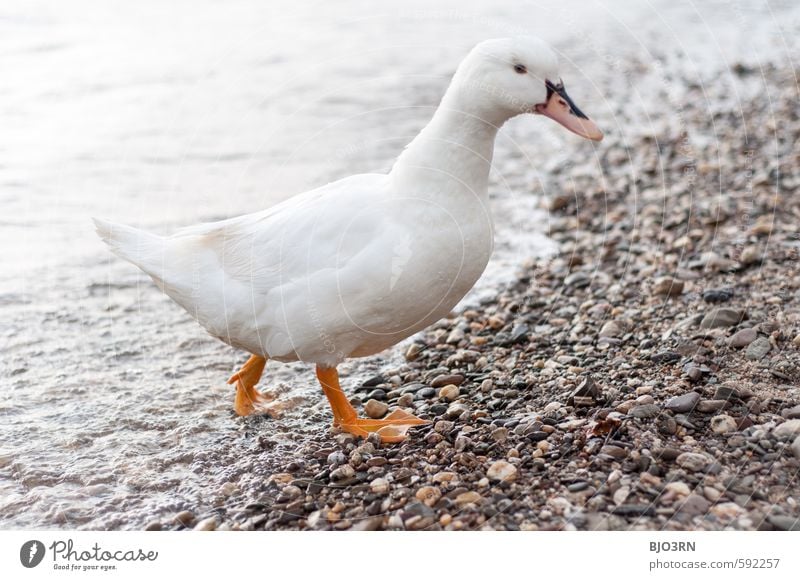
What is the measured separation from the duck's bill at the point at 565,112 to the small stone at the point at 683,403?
162cm

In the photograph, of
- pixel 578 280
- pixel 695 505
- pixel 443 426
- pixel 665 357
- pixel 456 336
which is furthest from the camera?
pixel 578 280

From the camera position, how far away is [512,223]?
8.97 meters

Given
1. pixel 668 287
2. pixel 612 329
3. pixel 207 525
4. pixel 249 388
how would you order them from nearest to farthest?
pixel 207 525, pixel 249 388, pixel 612 329, pixel 668 287

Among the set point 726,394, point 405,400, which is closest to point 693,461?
point 726,394

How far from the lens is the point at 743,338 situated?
18.5ft

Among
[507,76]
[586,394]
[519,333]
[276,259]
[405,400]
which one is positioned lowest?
[405,400]

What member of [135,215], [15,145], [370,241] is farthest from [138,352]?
[15,145]

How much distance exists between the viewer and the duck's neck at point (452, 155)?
4762mm

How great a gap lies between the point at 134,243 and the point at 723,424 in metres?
3.78

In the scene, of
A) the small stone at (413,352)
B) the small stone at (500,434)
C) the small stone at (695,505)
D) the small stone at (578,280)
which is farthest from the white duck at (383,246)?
the small stone at (578,280)

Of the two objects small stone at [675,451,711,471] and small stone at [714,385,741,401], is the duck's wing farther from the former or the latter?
small stone at [714,385,741,401]

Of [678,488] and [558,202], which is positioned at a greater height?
[558,202]

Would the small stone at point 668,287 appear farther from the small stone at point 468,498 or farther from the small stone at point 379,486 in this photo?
the small stone at point 379,486

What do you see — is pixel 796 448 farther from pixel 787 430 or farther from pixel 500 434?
pixel 500 434
